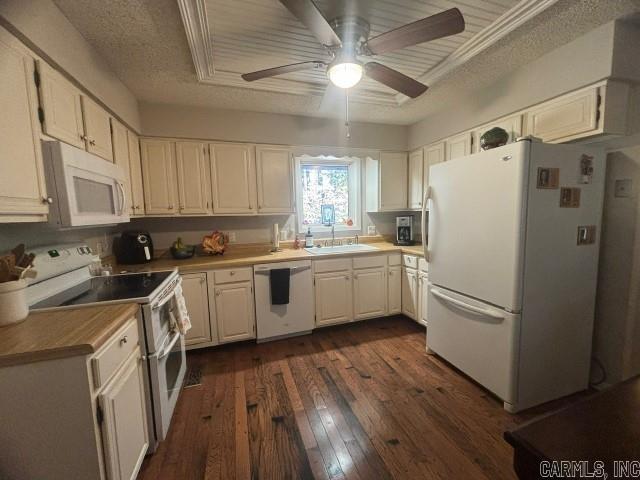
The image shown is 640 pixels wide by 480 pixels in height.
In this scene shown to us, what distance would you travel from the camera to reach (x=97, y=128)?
182 centimetres

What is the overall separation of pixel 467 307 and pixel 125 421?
2054 millimetres

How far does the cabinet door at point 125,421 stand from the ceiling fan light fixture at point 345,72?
1838 millimetres

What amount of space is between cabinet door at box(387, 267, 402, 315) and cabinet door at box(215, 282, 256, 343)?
5.00 feet

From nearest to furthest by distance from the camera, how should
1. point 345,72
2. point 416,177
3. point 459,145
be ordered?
point 345,72 → point 459,145 → point 416,177

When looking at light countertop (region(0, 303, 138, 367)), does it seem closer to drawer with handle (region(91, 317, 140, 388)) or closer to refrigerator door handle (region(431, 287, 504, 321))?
drawer with handle (region(91, 317, 140, 388))

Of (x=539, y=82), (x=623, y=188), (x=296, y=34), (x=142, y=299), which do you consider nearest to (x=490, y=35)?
(x=539, y=82)

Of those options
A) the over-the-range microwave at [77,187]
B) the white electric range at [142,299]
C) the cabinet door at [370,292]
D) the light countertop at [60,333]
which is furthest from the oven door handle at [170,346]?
the cabinet door at [370,292]

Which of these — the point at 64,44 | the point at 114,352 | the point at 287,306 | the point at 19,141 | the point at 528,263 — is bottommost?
the point at 287,306

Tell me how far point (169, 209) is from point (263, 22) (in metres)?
1.83

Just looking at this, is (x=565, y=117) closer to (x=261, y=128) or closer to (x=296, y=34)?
(x=296, y=34)

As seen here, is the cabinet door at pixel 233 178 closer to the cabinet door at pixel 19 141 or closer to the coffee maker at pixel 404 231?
the cabinet door at pixel 19 141

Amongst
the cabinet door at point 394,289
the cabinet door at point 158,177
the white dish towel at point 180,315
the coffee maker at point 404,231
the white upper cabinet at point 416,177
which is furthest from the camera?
the coffee maker at point 404,231

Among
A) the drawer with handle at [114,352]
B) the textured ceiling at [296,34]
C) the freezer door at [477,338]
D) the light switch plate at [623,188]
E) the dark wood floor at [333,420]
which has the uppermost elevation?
the textured ceiling at [296,34]

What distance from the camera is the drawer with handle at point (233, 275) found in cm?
247
